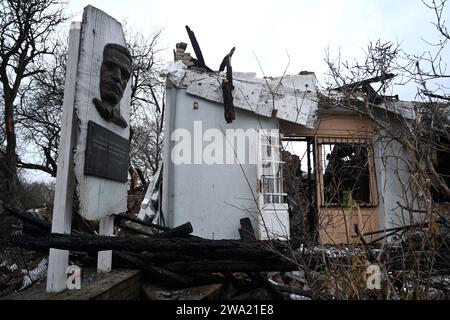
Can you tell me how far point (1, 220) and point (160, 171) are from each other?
12.3 ft

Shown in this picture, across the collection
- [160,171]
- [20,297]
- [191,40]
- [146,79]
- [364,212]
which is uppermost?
[146,79]

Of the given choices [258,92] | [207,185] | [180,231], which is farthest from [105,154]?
[258,92]

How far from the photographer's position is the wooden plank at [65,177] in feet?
9.16

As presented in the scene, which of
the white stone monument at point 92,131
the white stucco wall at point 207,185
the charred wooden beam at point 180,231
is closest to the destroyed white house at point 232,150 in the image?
the white stucco wall at point 207,185

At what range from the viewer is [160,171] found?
8.54 metres

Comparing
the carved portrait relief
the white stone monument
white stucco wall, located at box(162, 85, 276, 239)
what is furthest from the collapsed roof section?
the carved portrait relief

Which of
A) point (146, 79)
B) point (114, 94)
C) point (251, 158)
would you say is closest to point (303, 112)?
point (251, 158)

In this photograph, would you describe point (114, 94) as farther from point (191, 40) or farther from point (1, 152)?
point (1, 152)

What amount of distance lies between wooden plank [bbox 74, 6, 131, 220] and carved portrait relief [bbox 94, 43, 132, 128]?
6 cm

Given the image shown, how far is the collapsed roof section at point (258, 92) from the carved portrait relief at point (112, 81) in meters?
3.93

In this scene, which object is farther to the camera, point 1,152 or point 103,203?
point 1,152

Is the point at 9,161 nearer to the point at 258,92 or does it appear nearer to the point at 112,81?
the point at 258,92
